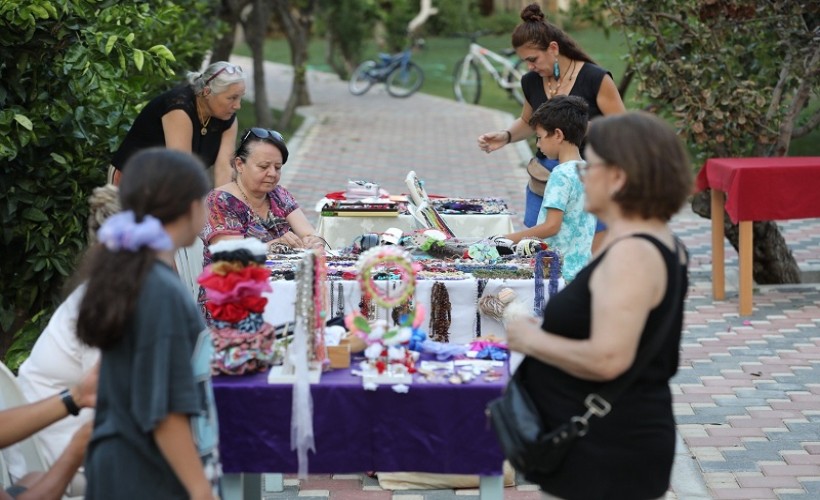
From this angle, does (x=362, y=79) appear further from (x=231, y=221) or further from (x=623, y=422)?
(x=623, y=422)

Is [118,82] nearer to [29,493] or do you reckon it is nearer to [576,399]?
[29,493]

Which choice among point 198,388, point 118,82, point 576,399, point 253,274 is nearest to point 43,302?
point 118,82

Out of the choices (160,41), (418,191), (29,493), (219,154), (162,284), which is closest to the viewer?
(162,284)

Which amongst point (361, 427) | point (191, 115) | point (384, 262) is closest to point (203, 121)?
point (191, 115)

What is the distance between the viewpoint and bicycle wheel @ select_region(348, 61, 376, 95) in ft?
79.6

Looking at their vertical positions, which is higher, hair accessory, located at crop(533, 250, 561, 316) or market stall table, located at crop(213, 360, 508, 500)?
hair accessory, located at crop(533, 250, 561, 316)

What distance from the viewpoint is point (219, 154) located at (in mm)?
5961

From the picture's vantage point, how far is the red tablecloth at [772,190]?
25.2ft

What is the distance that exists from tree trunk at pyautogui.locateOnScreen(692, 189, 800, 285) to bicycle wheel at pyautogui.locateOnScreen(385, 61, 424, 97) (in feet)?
51.0

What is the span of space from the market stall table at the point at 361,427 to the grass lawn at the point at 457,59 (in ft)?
41.6

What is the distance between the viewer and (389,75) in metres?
24.3

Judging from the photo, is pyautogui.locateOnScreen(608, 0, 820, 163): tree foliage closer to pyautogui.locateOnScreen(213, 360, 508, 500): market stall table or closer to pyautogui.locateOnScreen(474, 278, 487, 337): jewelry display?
pyautogui.locateOnScreen(474, 278, 487, 337): jewelry display

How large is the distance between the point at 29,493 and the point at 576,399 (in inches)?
65.3

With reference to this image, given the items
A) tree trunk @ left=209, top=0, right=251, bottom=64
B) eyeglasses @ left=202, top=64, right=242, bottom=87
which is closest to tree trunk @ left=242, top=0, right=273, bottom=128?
tree trunk @ left=209, top=0, right=251, bottom=64
